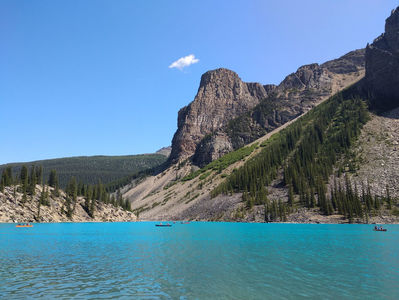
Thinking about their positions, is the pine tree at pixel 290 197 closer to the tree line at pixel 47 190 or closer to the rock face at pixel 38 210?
the rock face at pixel 38 210

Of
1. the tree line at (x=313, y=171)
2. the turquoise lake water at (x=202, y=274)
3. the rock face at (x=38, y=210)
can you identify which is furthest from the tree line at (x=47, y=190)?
the turquoise lake water at (x=202, y=274)

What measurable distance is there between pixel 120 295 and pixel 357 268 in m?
24.3

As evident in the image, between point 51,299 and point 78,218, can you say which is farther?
point 78,218

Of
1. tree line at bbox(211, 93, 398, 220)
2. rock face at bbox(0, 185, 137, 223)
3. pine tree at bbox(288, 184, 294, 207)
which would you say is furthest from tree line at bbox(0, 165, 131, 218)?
pine tree at bbox(288, 184, 294, 207)

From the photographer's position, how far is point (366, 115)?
17812cm

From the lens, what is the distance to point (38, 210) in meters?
129

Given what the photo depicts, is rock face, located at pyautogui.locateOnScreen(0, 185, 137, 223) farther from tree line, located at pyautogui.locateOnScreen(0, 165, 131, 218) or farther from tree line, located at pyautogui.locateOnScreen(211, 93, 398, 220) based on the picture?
tree line, located at pyautogui.locateOnScreen(211, 93, 398, 220)

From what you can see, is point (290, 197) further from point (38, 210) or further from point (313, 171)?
point (38, 210)

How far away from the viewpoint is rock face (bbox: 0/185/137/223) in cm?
12125

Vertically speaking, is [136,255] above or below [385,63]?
below

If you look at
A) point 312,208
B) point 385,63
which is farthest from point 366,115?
point 312,208

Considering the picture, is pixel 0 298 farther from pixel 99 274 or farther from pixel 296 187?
pixel 296 187

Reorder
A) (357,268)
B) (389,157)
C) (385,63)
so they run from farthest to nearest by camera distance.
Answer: (385,63) < (389,157) < (357,268)

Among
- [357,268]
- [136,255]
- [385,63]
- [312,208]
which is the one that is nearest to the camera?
[357,268]
